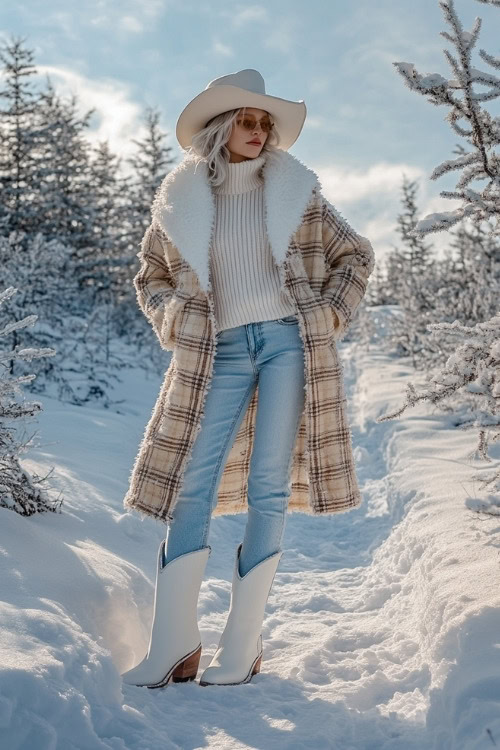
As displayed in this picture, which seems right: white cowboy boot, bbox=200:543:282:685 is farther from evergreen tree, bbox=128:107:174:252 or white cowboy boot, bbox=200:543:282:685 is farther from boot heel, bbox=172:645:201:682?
evergreen tree, bbox=128:107:174:252

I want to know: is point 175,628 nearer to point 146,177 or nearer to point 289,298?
point 289,298

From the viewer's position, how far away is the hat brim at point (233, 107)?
3.11m

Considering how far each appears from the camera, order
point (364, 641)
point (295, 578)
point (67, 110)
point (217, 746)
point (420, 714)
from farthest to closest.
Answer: point (67, 110) < point (295, 578) < point (364, 641) < point (420, 714) < point (217, 746)

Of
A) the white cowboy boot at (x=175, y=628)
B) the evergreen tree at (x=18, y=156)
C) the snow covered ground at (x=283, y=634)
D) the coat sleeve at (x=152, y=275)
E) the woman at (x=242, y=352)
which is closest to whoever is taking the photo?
the snow covered ground at (x=283, y=634)

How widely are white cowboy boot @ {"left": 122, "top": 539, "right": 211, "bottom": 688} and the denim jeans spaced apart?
2.4 inches

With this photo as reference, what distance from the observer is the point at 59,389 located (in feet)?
33.8

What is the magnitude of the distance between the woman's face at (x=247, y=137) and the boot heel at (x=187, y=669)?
210 cm

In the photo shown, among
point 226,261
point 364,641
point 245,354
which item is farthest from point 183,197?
point 364,641

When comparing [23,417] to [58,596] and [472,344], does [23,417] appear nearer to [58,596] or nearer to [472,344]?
[58,596]

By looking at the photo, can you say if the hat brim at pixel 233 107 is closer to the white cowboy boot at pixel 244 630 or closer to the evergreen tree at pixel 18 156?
the white cowboy boot at pixel 244 630

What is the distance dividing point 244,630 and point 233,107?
2187 mm

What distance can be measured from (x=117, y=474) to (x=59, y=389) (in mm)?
4521

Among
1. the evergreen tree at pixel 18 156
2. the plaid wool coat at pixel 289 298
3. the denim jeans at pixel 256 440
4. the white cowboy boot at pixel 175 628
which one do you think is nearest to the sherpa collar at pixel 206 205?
the plaid wool coat at pixel 289 298

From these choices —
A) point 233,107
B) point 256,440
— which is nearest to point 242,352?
point 256,440
